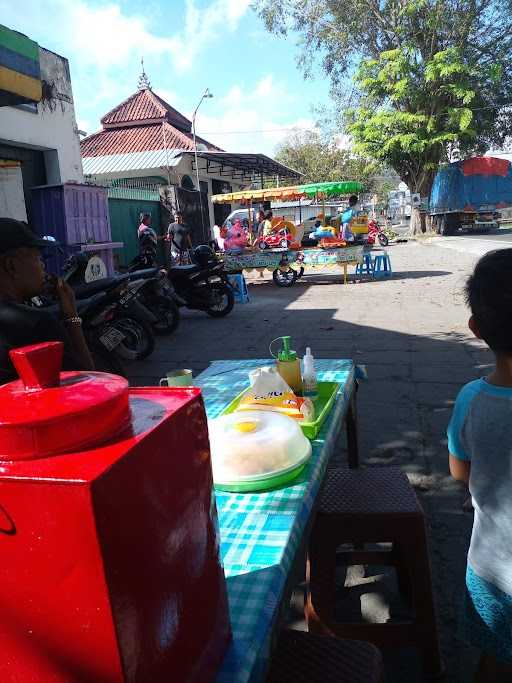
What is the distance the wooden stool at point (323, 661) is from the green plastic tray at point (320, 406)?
631mm

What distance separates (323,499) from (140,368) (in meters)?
4.06

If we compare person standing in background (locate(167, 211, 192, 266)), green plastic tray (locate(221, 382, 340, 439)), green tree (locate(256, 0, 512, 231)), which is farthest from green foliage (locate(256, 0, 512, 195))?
green plastic tray (locate(221, 382, 340, 439))

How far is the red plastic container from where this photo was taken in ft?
2.00

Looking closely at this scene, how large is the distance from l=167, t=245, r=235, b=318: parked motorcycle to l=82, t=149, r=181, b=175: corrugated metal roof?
1058 centimetres

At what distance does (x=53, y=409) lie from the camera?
0.68 m

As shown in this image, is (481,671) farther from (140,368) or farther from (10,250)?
(140,368)

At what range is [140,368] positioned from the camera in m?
5.71

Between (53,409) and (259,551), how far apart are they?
2.34ft

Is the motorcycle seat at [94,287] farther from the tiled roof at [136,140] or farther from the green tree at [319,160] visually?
the green tree at [319,160]

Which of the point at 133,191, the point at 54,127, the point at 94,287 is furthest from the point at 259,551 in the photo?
the point at 133,191

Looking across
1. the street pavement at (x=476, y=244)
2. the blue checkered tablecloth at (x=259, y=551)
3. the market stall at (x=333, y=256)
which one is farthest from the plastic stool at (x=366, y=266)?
the blue checkered tablecloth at (x=259, y=551)

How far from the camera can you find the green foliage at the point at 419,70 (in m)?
20.3

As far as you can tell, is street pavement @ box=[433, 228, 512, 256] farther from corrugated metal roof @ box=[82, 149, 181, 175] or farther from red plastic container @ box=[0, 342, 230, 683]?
red plastic container @ box=[0, 342, 230, 683]

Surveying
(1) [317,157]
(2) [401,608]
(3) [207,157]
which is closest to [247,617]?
(2) [401,608]
